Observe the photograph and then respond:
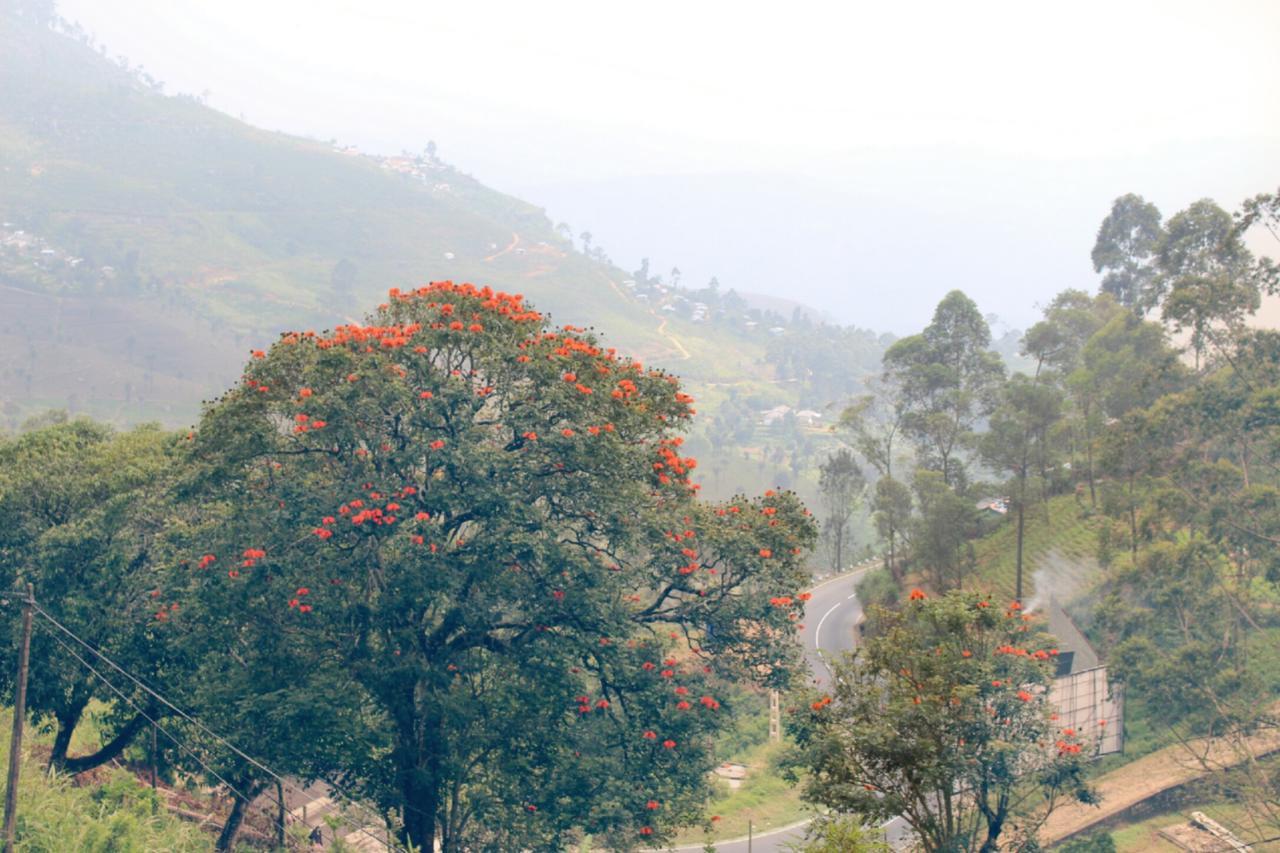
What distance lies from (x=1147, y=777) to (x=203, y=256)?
12726cm

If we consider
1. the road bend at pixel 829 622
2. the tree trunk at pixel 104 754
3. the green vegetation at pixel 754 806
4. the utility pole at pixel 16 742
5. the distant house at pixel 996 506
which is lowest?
the green vegetation at pixel 754 806

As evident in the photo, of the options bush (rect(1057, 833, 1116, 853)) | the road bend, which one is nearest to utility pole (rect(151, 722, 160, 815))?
the road bend

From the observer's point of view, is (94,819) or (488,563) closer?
(94,819)

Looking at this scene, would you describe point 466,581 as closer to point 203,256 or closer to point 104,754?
point 104,754

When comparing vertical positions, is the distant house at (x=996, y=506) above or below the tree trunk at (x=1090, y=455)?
below

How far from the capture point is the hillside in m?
100

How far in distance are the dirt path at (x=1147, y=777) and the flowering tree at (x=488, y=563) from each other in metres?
13.6

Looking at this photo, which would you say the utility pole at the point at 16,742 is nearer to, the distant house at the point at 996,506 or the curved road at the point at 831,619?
the curved road at the point at 831,619

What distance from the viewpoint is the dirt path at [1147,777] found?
81.3 ft

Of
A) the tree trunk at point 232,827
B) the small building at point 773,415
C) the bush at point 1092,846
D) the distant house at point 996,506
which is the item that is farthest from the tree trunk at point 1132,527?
the small building at point 773,415

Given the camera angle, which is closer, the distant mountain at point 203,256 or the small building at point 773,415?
the distant mountain at point 203,256

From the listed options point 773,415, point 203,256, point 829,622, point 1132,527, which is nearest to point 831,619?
point 829,622

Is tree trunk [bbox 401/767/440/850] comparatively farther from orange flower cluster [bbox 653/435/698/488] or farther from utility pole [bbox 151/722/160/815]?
orange flower cluster [bbox 653/435/698/488]

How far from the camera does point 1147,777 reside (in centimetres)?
2662
